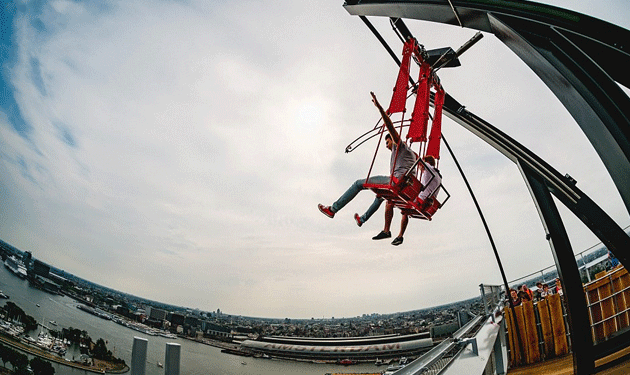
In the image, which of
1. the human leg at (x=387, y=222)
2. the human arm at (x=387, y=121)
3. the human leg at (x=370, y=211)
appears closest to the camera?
the human arm at (x=387, y=121)

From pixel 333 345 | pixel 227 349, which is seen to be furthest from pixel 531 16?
pixel 333 345

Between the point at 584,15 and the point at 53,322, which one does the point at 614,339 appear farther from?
the point at 53,322

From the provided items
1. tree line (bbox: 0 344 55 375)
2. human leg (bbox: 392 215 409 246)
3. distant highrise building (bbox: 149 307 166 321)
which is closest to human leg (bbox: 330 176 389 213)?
human leg (bbox: 392 215 409 246)

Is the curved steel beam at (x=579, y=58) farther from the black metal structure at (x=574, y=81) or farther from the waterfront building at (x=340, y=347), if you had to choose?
the waterfront building at (x=340, y=347)

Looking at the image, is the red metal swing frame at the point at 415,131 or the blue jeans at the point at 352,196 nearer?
the red metal swing frame at the point at 415,131

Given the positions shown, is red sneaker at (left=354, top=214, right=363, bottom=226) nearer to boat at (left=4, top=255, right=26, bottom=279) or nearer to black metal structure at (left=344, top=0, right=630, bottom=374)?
black metal structure at (left=344, top=0, right=630, bottom=374)

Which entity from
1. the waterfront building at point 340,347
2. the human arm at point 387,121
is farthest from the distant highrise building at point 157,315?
the human arm at point 387,121
